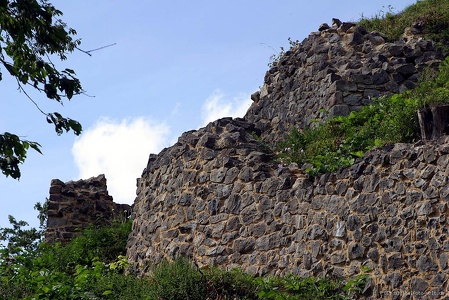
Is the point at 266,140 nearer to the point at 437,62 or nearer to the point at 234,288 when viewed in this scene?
the point at 437,62

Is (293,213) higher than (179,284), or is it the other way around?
(293,213)

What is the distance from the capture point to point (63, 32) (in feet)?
37.0

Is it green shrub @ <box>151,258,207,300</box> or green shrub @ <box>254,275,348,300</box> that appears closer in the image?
green shrub @ <box>254,275,348,300</box>

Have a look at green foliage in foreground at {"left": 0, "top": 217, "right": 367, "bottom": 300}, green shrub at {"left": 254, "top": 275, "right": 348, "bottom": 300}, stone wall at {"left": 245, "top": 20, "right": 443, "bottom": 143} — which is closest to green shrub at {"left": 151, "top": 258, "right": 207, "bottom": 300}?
green foliage in foreground at {"left": 0, "top": 217, "right": 367, "bottom": 300}

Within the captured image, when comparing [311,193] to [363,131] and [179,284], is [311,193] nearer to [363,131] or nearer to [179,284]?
[363,131]

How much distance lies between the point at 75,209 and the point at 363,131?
8.59m

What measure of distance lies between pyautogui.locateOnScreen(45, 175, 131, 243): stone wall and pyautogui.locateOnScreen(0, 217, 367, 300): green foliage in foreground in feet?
9.12

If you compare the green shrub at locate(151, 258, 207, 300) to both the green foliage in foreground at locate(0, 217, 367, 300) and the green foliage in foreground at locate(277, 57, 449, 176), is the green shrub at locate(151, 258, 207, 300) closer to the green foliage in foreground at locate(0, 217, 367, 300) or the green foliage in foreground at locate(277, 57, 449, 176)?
the green foliage in foreground at locate(0, 217, 367, 300)

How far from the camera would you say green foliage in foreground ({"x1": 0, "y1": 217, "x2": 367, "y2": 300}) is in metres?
13.3


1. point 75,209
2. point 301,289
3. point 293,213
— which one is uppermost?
point 75,209

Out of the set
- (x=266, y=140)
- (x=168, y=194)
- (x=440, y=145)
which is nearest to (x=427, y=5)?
(x=266, y=140)

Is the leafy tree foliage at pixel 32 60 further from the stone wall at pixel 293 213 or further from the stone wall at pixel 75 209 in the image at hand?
the stone wall at pixel 75 209

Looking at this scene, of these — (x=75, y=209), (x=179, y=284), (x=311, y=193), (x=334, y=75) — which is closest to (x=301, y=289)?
(x=311, y=193)

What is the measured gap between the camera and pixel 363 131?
51.7 ft
